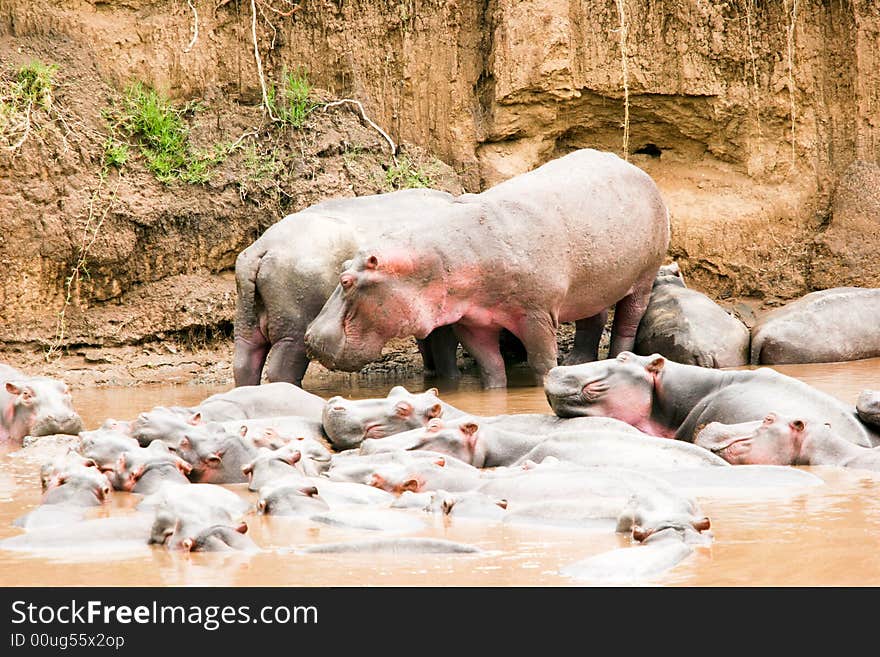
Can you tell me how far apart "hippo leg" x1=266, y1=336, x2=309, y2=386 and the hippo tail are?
0.26 metres

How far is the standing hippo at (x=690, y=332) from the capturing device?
9.68 metres

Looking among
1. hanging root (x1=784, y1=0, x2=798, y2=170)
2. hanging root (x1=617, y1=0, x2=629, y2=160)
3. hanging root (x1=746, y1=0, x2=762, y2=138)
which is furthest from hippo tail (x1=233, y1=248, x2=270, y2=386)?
hanging root (x1=784, y1=0, x2=798, y2=170)

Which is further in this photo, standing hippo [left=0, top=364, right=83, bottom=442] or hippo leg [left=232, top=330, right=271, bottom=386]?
hippo leg [left=232, top=330, right=271, bottom=386]

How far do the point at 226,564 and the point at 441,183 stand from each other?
7.93m

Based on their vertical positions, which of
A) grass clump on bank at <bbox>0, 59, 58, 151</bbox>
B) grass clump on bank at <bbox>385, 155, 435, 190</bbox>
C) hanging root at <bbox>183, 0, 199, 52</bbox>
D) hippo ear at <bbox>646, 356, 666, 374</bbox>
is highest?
hanging root at <bbox>183, 0, 199, 52</bbox>

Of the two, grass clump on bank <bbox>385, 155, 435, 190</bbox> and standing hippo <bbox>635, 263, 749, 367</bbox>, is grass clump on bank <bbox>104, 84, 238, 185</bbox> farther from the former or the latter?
standing hippo <bbox>635, 263, 749, 367</bbox>

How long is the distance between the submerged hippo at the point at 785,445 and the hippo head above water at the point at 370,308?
319 cm

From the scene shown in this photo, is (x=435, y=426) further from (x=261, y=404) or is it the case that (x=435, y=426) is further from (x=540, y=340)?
(x=540, y=340)

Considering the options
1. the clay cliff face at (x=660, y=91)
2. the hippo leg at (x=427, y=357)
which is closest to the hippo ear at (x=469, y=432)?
the hippo leg at (x=427, y=357)

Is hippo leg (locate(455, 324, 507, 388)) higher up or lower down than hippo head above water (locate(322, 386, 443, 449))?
lower down

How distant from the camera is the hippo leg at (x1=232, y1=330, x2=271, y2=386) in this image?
906 centimetres

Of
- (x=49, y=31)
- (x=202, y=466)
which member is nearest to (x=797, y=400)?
(x=202, y=466)

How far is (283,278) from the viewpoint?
28.7ft
